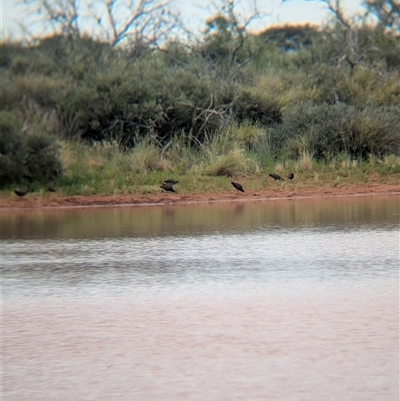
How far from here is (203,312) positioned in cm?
727

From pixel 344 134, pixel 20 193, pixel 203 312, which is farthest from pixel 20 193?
pixel 203 312

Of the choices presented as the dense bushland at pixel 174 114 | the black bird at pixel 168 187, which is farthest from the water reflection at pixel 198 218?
the dense bushland at pixel 174 114

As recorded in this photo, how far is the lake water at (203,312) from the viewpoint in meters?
5.32

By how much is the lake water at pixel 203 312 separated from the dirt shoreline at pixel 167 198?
13.3 ft

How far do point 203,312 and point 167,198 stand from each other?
10698mm

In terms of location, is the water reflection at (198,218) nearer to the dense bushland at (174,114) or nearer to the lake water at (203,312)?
the lake water at (203,312)

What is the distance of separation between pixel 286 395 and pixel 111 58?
2466 cm

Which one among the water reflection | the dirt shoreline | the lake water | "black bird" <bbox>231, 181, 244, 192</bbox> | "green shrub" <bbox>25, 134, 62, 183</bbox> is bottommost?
the lake water

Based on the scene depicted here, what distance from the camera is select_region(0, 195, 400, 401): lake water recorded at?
532 cm

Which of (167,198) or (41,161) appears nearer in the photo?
(167,198)

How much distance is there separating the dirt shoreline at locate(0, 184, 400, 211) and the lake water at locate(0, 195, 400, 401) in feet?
13.3

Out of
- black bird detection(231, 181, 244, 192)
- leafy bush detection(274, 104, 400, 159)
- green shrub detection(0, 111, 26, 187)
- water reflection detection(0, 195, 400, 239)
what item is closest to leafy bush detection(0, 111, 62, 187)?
green shrub detection(0, 111, 26, 187)

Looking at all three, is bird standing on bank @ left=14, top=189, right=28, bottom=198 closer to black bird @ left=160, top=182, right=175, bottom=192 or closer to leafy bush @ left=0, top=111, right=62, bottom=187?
leafy bush @ left=0, top=111, right=62, bottom=187

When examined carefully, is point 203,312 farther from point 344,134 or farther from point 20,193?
point 344,134
